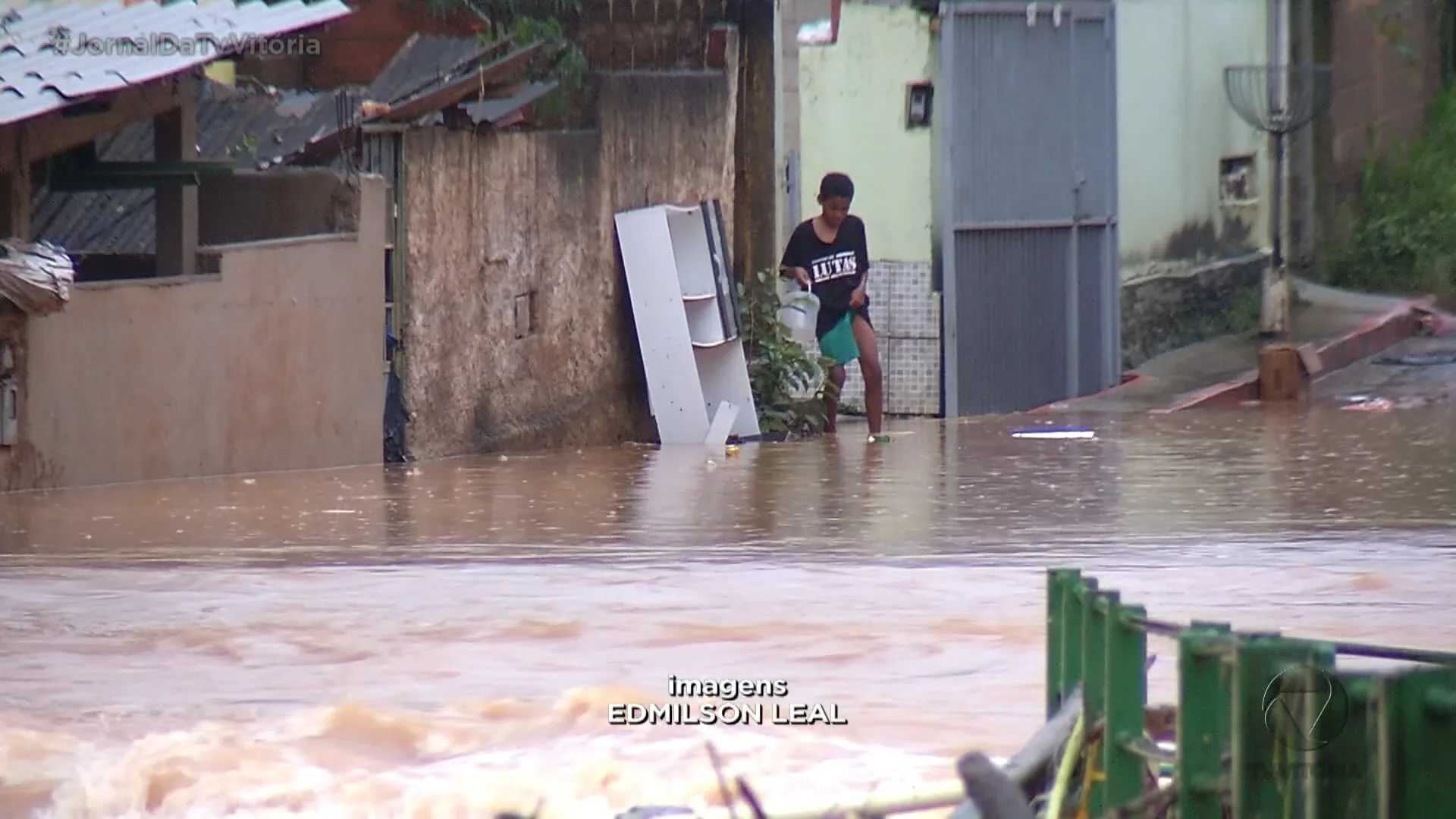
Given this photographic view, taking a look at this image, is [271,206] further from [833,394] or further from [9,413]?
[833,394]

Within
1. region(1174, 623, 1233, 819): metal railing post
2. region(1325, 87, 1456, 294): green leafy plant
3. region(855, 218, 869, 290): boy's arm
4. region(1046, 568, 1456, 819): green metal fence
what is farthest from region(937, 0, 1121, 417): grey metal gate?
region(1174, 623, 1233, 819): metal railing post

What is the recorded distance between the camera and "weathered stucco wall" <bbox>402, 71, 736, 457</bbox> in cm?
1093

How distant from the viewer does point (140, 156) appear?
36.8 feet

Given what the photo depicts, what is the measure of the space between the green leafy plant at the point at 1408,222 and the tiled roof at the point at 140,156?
11.4 meters

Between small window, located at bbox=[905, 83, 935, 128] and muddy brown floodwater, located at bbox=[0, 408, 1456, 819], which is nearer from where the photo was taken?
muddy brown floodwater, located at bbox=[0, 408, 1456, 819]

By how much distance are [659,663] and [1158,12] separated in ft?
43.4

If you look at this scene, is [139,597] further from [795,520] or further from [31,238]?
[31,238]

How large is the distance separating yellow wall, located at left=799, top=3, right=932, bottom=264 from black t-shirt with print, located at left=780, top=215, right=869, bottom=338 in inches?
100

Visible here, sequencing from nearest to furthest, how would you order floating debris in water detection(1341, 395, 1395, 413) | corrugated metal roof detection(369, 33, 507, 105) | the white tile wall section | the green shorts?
corrugated metal roof detection(369, 33, 507, 105)
the green shorts
floating debris in water detection(1341, 395, 1395, 413)
the white tile wall section

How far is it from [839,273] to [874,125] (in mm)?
3126

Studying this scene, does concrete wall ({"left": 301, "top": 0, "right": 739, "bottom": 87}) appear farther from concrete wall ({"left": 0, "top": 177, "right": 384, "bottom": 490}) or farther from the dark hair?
concrete wall ({"left": 0, "top": 177, "right": 384, "bottom": 490})

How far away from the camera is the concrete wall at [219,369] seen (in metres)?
9.12

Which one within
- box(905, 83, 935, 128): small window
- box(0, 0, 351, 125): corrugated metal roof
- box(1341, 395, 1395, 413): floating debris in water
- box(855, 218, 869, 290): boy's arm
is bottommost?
box(1341, 395, 1395, 413): floating debris in water

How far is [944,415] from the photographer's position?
609 inches
